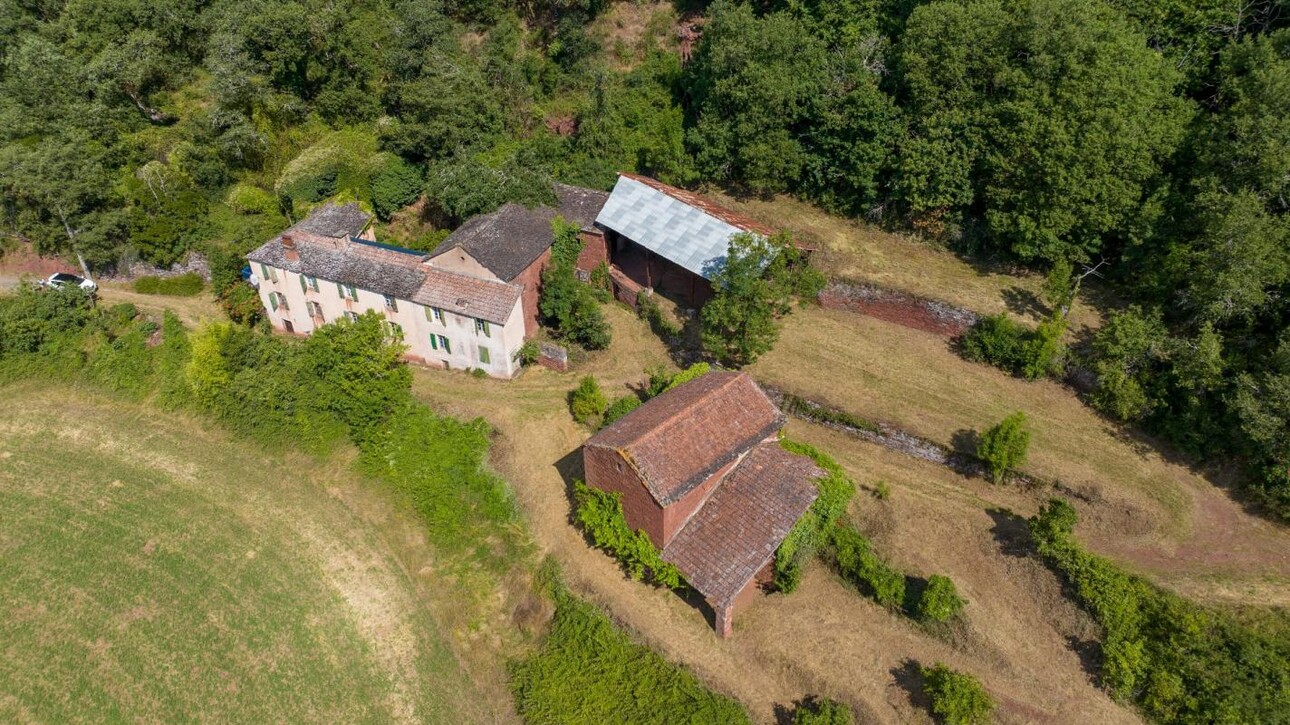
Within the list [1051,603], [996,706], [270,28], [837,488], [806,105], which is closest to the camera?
[996,706]

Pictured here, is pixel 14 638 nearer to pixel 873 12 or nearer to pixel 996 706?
pixel 996 706

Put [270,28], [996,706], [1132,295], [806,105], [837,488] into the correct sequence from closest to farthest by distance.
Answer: [996,706], [837,488], [1132,295], [806,105], [270,28]

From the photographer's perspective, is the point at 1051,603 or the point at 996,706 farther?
the point at 1051,603

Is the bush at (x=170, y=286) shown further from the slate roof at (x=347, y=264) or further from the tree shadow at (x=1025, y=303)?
the tree shadow at (x=1025, y=303)

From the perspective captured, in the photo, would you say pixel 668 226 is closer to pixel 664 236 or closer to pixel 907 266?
pixel 664 236

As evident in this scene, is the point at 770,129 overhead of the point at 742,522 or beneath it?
overhead

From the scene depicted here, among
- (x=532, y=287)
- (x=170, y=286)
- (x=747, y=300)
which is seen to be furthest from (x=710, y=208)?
(x=170, y=286)

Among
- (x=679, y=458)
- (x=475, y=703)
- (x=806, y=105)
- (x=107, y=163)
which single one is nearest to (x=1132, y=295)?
(x=806, y=105)
